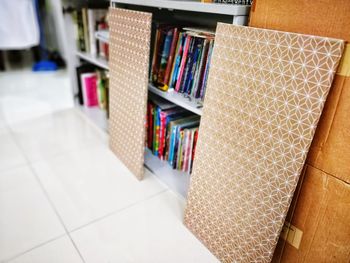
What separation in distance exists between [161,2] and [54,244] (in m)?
1.10

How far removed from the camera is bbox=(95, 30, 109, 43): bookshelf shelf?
5.74 feet

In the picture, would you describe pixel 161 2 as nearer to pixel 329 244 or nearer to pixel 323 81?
pixel 323 81

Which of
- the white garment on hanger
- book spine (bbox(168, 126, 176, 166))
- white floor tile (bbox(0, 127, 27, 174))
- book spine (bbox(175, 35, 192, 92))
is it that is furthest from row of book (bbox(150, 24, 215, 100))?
the white garment on hanger

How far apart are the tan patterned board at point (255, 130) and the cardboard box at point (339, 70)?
0.05m

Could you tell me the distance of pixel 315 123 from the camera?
669 mm

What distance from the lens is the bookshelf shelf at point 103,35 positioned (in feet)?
5.74

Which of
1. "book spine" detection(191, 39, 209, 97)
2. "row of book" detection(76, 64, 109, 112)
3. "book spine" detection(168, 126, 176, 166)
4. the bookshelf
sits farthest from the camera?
"row of book" detection(76, 64, 109, 112)

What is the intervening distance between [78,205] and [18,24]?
2440 millimetres

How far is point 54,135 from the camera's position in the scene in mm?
1856

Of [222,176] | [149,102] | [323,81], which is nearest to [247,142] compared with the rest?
[222,176]

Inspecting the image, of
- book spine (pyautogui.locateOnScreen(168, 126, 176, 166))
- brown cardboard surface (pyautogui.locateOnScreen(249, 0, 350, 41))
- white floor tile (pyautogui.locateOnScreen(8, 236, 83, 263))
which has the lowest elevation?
white floor tile (pyautogui.locateOnScreen(8, 236, 83, 263))

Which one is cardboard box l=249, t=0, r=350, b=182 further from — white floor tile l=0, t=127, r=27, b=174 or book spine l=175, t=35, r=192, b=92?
white floor tile l=0, t=127, r=27, b=174

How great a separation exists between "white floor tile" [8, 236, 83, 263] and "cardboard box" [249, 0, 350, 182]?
93 cm

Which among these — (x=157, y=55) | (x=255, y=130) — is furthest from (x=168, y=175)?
(x=255, y=130)
